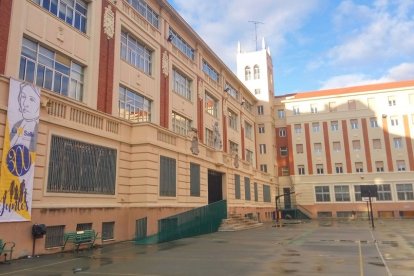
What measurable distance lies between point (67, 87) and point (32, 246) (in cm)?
762

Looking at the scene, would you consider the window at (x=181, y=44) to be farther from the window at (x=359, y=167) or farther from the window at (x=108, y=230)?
the window at (x=359, y=167)

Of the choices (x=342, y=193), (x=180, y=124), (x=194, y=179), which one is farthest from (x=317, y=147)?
(x=194, y=179)

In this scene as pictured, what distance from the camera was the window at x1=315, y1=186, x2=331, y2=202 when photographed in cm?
5294

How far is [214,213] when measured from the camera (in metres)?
25.9

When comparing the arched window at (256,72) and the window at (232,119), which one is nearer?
the window at (232,119)

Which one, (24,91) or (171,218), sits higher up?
(24,91)

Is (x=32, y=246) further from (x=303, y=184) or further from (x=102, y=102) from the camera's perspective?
(x=303, y=184)

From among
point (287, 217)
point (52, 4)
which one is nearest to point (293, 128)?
point (287, 217)

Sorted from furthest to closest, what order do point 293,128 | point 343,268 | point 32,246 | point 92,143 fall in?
point 293,128, point 92,143, point 32,246, point 343,268

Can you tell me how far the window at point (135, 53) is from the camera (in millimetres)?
22005

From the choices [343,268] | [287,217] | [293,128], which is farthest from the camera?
[293,128]

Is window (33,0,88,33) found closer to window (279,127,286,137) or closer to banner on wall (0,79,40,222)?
banner on wall (0,79,40,222)

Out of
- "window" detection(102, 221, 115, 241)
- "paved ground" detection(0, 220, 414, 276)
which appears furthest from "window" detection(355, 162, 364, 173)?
"window" detection(102, 221, 115, 241)

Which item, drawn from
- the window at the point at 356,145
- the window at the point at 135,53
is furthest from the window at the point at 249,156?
the window at the point at 135,53
